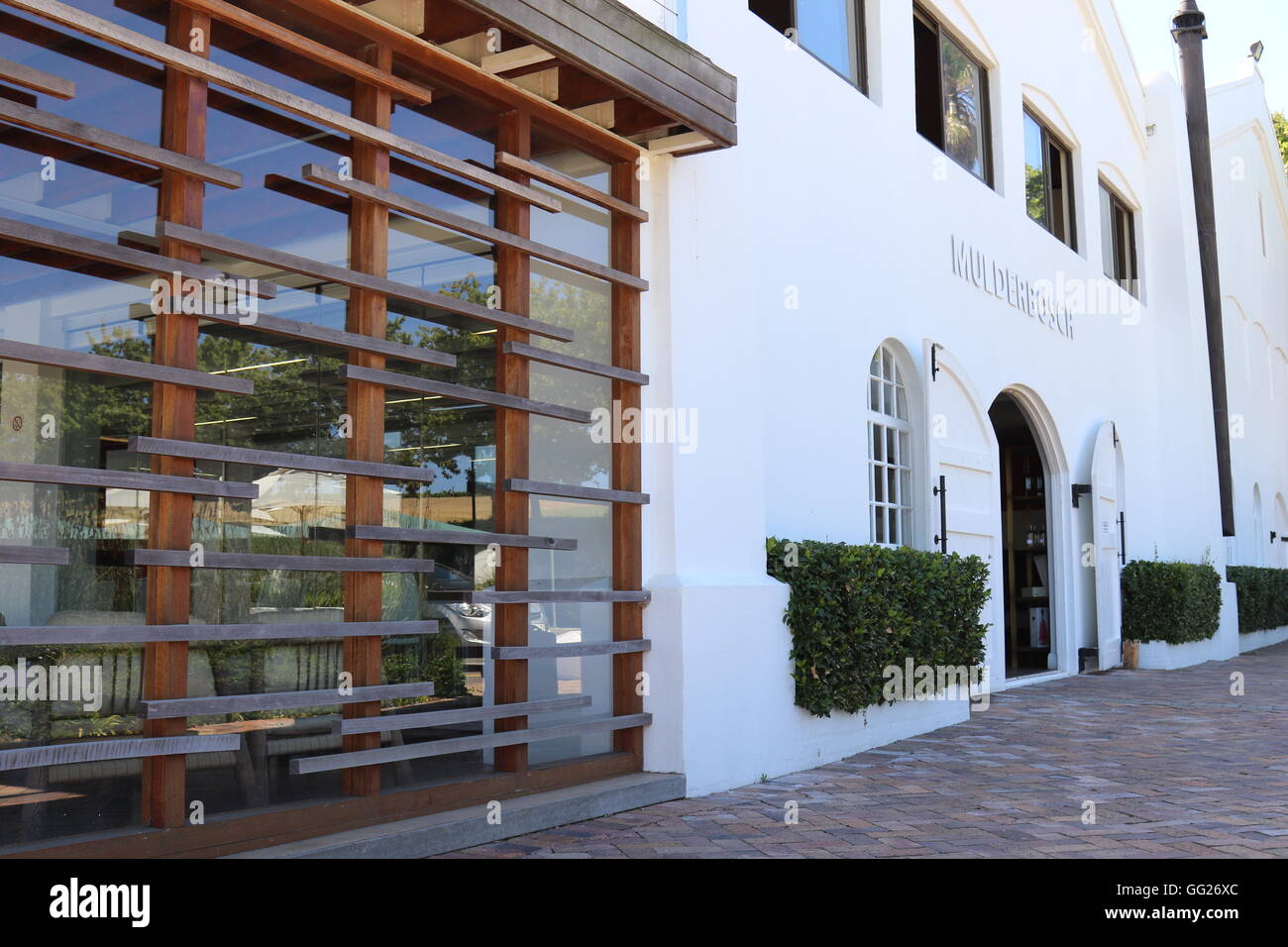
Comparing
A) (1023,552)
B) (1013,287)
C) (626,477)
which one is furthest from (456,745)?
(1023,552)

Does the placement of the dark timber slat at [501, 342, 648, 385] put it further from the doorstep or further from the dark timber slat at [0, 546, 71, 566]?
the dark timber slat at [0, 546, 71, 566]

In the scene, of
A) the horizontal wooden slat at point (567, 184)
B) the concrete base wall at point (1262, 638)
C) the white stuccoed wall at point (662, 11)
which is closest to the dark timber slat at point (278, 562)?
the horizontal wooden slat at point (567, 184)

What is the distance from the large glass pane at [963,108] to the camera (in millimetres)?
10539

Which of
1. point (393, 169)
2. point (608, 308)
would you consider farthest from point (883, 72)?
point (393, 169)

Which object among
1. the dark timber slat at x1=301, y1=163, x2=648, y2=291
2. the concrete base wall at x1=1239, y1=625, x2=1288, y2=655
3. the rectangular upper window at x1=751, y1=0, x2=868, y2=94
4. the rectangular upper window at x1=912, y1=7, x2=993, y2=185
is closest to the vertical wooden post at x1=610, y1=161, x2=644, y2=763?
the dark timber slat at x1=301, y1=163, x2=648, y2=291

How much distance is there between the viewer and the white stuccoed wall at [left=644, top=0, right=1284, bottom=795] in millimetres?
6027

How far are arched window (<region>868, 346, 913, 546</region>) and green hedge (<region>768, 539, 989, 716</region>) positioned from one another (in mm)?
865

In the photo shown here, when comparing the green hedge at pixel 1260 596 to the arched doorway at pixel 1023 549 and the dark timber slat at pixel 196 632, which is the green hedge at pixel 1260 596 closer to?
the arched doorway at pixel 1023 549

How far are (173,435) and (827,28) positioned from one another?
254 inches

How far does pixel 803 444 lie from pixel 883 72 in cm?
335

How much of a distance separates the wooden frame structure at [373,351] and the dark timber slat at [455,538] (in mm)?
13

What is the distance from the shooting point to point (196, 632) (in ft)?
12.3

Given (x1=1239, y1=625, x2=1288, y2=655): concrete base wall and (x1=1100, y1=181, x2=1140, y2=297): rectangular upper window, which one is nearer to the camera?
(x1=1100, y1=181, x2=1140, y2=297): rectangular upper window
